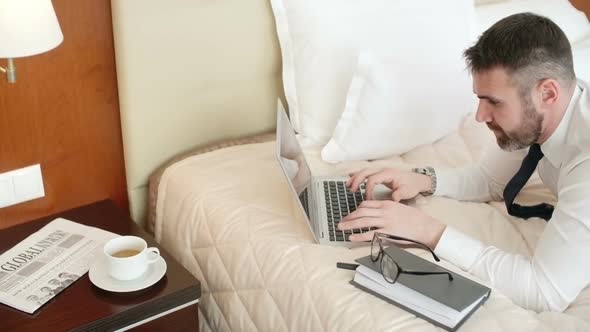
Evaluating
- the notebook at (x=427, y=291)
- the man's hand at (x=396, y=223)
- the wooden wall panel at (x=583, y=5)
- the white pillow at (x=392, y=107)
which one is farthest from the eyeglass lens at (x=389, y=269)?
the wooden wall panel at (x=583, y=5)

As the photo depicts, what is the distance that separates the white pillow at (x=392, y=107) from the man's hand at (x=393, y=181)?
19 centimetres

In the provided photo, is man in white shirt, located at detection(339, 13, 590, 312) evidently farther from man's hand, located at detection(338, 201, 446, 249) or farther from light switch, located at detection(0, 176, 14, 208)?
light switch, located at detection(0, 176, 14, 208)

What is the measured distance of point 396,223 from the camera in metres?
1.39

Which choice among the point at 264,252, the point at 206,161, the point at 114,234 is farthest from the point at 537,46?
the point at 114,234

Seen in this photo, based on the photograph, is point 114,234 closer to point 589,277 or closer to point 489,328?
point 489,328

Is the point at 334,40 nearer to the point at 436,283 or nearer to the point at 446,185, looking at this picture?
the point at 446,185

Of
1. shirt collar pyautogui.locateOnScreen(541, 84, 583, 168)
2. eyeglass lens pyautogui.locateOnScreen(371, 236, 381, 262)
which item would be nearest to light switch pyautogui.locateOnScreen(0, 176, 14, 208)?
eyeglass lens pyautogui.locateOnScreen(371, 236, 381, 262)

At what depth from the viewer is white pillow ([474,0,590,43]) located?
2.20m

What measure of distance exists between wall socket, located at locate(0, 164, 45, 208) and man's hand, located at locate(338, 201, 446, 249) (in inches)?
30.6

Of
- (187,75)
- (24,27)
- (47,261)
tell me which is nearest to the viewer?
(24,27)

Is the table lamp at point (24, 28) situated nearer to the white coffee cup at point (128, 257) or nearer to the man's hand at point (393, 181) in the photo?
the white coffee cup at point (128, 257)

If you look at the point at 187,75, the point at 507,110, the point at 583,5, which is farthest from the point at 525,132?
the point at 583,5

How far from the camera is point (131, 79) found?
167 centimetres

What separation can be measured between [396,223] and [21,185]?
91 cm
